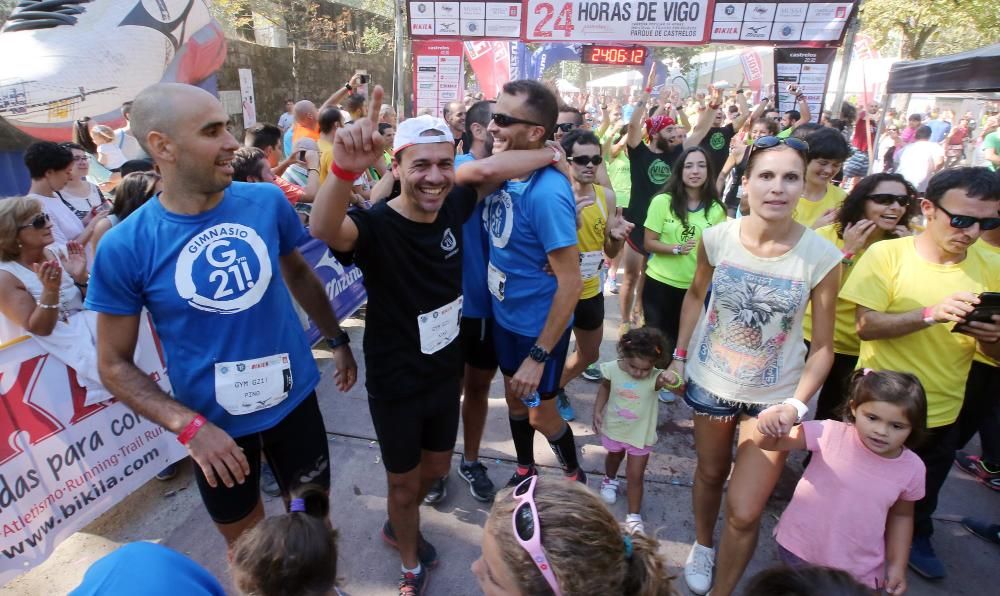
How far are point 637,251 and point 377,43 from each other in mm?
19868

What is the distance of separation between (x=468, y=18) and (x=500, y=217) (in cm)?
733

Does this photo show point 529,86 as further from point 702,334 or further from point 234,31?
point 234,31

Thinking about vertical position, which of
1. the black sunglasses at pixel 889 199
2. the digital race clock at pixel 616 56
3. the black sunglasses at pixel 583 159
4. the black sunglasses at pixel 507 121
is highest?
the digital race clock at pixel 616 56

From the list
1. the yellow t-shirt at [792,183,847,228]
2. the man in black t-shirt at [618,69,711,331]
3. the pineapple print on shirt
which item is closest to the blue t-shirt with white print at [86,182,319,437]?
the pineapple print on shirt

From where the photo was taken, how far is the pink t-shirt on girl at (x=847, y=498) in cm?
214

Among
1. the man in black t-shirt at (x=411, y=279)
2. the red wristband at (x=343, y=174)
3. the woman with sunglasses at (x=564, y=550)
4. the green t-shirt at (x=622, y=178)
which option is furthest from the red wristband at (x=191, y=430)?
the green t-shirt at (x=622, y=178)

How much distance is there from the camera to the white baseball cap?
6.82ft

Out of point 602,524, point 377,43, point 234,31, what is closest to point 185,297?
point 602,524

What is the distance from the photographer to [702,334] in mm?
2553

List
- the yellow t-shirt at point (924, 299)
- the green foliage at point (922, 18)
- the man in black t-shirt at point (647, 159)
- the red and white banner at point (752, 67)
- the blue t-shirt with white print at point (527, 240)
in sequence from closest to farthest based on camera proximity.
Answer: the yellow t-shirt at point (924, 299)
the blue t-shirt with white print at point (527, 240)
the man in black t-shirt at point (647, 159)
the red and white banner at point (752, 67)
the green foliage at point (922, 18)

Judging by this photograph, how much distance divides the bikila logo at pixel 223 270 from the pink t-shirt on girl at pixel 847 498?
225 centimetres

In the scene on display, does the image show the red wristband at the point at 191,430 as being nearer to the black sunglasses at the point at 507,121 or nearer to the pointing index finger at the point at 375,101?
the pointing index finger at the point at 375,101

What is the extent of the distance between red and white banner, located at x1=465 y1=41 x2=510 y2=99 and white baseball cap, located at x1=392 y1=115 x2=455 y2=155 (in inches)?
463

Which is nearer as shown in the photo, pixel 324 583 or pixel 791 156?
pixel 324 583
